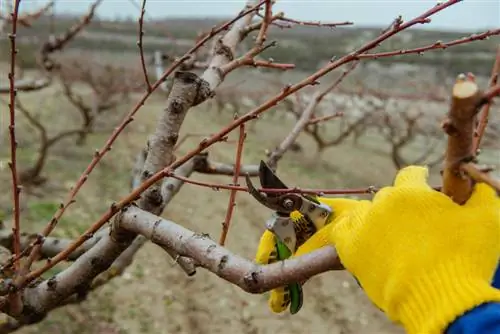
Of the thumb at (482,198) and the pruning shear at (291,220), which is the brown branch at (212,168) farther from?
the thumb at (482,198)

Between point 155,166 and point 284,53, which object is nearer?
point 155,166

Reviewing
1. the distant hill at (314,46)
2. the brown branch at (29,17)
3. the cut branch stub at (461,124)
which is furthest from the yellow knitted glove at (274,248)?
the distant hill at (314,46)

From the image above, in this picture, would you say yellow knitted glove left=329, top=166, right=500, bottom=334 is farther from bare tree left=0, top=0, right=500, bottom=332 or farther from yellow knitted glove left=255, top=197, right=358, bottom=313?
yellow knitted glove left=255, top=197, right=358, bottom=313

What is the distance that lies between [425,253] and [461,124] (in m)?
0.20

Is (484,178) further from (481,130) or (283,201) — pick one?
(283,201)

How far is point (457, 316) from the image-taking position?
0.79 meters

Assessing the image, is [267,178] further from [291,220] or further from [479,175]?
[479,175]

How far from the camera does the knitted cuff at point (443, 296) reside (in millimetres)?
787

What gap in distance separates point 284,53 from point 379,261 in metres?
32.8

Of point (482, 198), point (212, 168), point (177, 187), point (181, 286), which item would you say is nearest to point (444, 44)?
point (482, 198)

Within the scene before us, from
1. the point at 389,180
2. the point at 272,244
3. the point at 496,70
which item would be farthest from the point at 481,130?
the point at 389,180

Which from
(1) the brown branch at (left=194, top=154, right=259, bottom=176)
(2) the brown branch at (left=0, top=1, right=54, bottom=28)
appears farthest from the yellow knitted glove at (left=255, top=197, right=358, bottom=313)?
(2) the brown branch at (left=0, top=1, right=54, bottom=28)

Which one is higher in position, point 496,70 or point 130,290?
point 496,70

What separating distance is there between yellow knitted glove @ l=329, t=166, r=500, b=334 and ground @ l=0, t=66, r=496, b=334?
397cm
